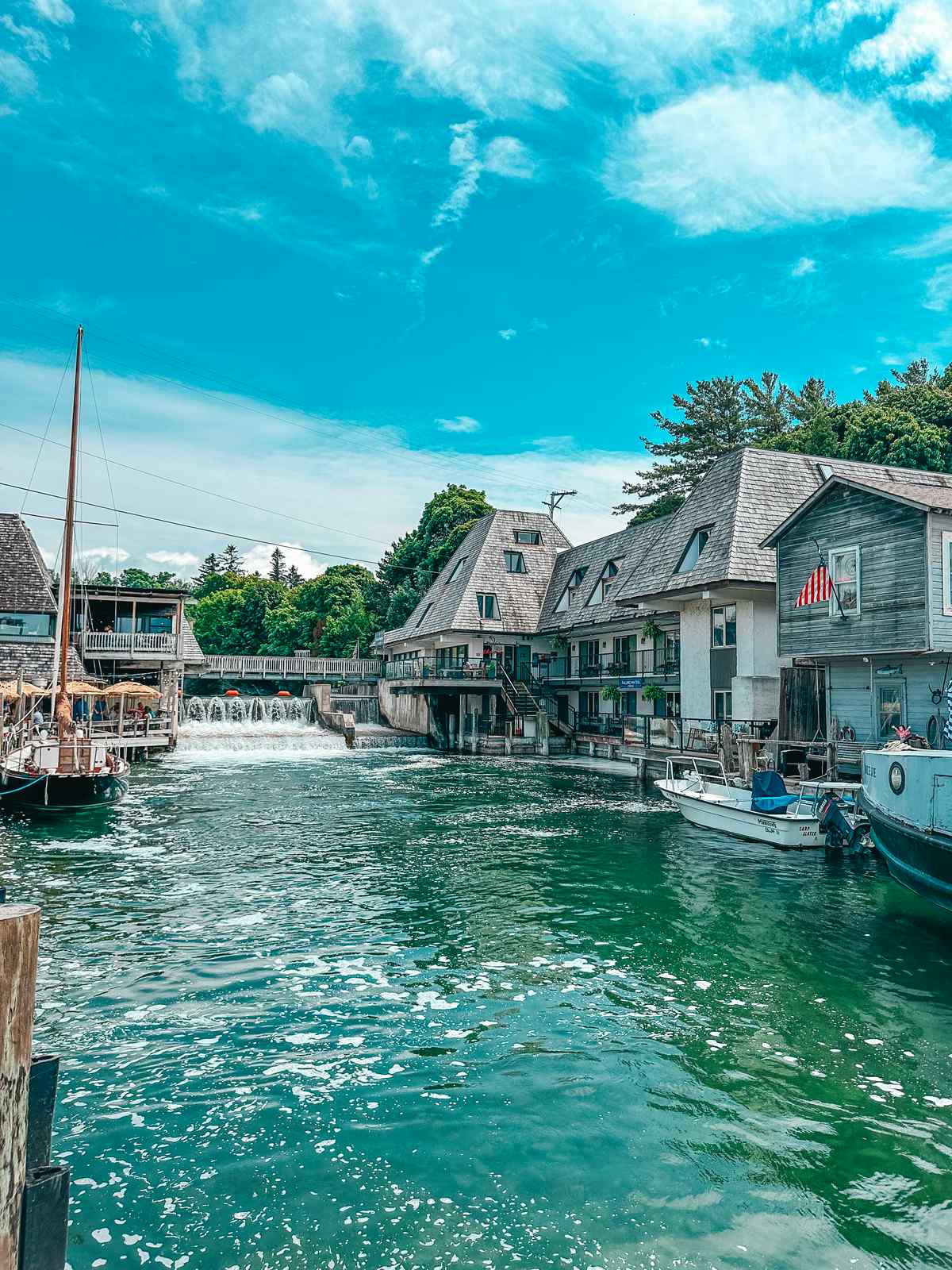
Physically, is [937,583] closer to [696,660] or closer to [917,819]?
[917,819]

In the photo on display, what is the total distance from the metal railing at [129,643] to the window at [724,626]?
2608 centimetres

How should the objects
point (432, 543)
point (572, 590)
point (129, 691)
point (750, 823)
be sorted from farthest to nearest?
point (432, 543)
point (572, 590)
point (129, 691)
point (750, 823)

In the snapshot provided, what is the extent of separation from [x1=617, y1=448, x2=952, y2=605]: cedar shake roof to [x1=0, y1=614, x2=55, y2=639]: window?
26759 millimetres

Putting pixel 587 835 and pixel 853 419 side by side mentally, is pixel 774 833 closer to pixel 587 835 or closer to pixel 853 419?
pixel 587 835

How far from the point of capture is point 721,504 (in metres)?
33.2

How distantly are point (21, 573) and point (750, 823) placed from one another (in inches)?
1408

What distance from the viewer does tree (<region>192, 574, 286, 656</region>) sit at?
8650 cm

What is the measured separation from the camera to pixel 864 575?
77.3ft

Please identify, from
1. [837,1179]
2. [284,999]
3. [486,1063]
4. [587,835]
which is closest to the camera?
[837,1179]

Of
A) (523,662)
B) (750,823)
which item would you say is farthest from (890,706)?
(523,662)

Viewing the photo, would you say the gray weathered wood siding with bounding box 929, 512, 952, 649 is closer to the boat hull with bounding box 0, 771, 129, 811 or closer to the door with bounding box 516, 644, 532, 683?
the boat hull with bounding box 0, 771, 129, 811

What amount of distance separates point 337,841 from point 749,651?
17336mm

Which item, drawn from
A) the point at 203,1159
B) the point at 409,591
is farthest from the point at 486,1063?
the point at 409,591

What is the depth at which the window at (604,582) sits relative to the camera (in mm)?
43844
